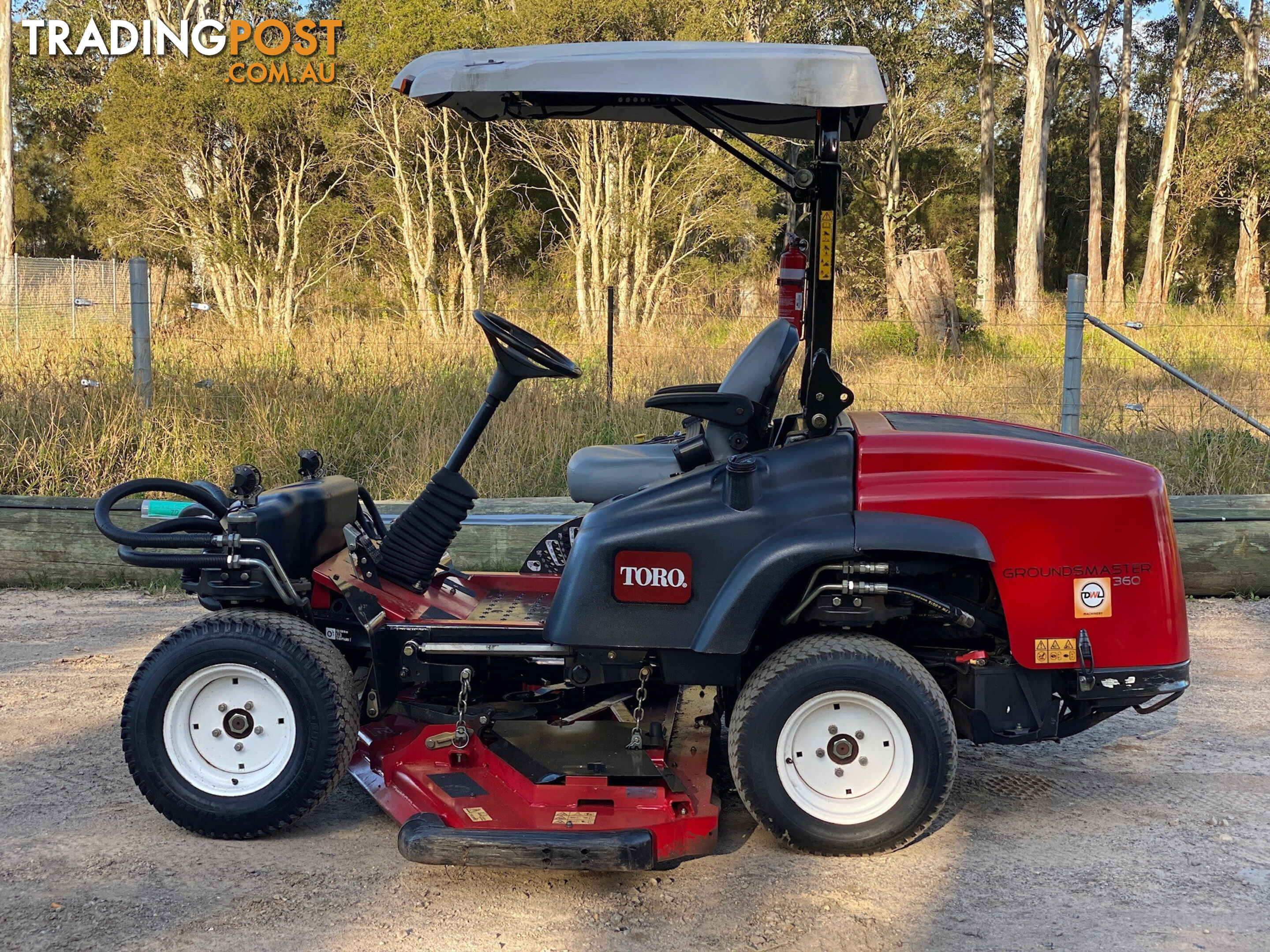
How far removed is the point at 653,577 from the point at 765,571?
30 cm

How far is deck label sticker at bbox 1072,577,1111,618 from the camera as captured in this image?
10.2ft

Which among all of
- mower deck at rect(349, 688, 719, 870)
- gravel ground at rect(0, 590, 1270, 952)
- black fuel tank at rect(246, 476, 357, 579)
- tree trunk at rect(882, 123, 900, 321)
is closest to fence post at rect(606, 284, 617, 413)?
black fuel tank at rect(246, 476, 357, 579)

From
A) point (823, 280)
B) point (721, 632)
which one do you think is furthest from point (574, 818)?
Result: point (823, 280)

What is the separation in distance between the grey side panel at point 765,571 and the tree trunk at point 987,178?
2199cm

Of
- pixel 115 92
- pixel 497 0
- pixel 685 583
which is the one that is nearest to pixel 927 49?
pixel 497 0

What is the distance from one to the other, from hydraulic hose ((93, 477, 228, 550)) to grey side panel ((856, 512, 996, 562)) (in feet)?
5.87

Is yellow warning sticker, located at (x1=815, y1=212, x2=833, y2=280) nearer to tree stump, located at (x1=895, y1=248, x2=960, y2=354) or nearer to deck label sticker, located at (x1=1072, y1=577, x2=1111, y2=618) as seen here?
deck label sticker, located at (x1=1072, y1=577, x2=1111, y2=618)

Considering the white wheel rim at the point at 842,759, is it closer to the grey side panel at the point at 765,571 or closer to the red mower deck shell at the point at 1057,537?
the grey side panel at the point at 765,571

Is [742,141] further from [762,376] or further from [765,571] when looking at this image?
[765,571]

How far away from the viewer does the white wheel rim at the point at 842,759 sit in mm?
3133

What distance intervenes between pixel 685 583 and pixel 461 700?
733 mm

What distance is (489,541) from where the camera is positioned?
6180 mm

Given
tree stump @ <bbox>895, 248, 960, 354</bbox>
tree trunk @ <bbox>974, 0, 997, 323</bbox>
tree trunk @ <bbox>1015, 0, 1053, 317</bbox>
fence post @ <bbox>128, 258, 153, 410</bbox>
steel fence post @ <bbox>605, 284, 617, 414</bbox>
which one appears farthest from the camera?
tree trunk @ <bbox>974, 0, 997, 323</bbox>

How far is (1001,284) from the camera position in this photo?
102 ft
